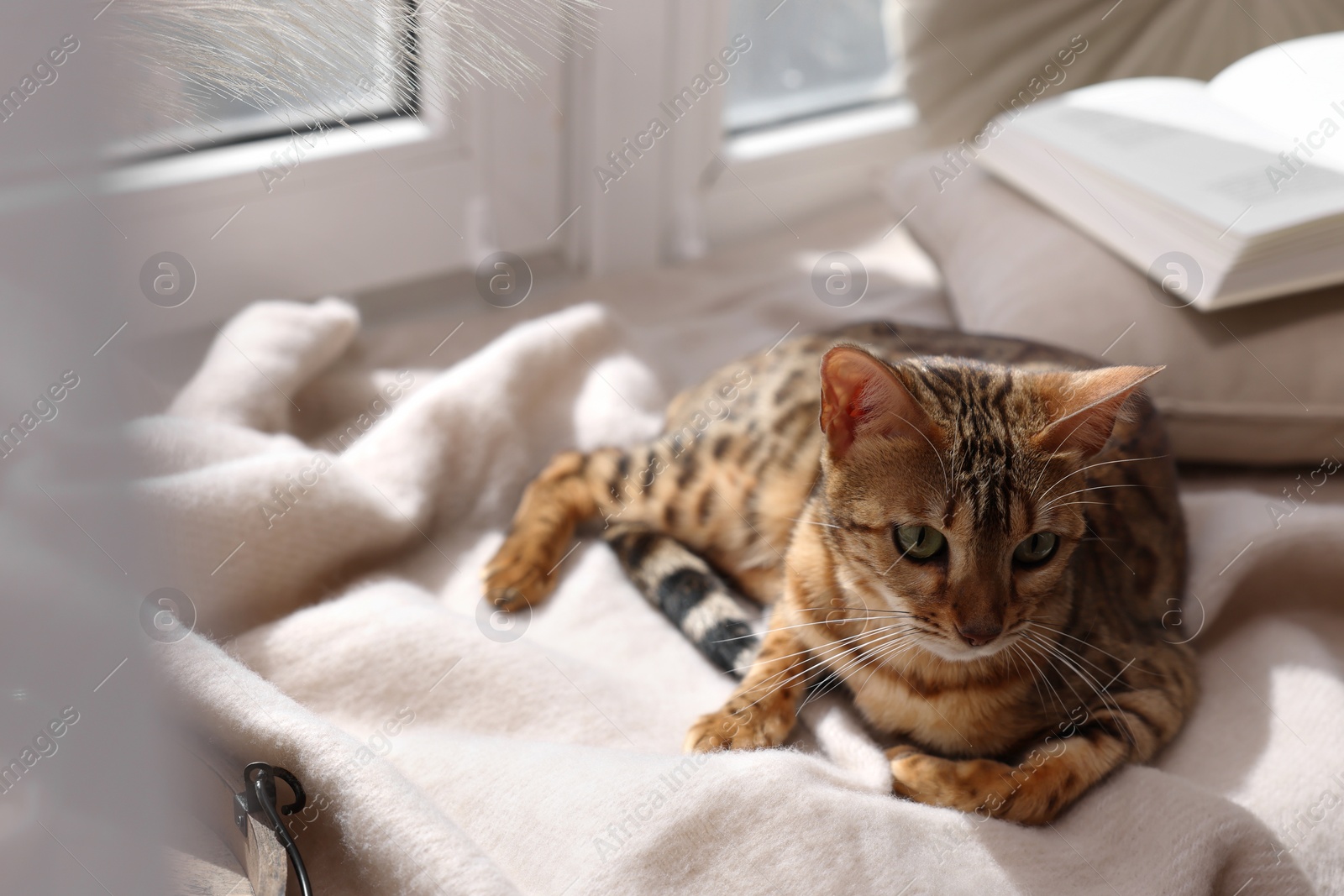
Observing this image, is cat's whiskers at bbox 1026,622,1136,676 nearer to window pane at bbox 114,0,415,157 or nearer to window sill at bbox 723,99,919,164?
window pane at bbox 114,0,415,157

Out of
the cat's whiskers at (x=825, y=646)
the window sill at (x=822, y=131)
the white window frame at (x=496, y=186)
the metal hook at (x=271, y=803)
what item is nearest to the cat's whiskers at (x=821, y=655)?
the cat's whiskers at (x=825, y=646)

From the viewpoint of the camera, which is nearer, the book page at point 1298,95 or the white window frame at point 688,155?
the book page at point 1298,95

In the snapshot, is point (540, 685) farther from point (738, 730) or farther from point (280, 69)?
point (280, 69)

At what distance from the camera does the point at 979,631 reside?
2.84ft

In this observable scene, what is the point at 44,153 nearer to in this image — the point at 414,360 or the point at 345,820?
the point at 345,820

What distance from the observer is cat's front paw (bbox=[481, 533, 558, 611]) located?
1185 millimetres

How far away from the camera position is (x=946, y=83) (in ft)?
6.47

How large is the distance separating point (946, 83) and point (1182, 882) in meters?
1.59

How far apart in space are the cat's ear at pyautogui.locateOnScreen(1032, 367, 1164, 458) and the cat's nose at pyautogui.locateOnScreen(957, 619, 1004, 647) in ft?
0.54

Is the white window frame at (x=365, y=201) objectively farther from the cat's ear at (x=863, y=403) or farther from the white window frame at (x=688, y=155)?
the cat's ear at (x=863, y=403)

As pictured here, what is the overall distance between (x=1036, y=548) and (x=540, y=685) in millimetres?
518

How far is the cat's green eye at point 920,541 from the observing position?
2.94 ft

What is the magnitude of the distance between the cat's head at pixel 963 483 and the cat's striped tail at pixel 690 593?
237 mm

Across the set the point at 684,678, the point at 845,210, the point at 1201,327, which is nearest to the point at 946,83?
the point at 845,210
